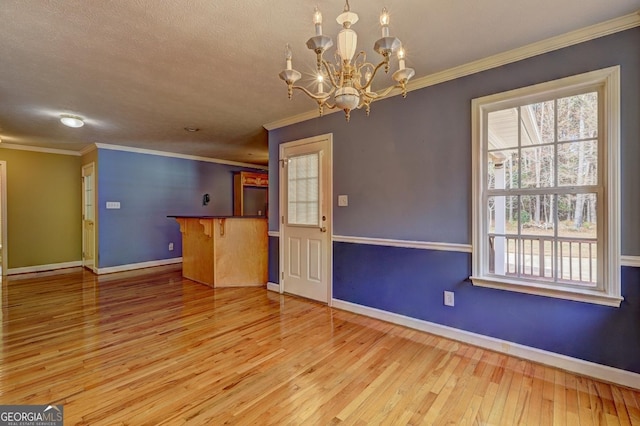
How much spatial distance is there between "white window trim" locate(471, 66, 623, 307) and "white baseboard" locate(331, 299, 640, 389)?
44 centimetres

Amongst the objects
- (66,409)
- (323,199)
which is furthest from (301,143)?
(66,409)

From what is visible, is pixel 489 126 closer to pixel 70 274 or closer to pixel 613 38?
pixel 613 38

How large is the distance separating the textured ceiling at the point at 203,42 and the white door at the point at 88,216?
7.06 feet

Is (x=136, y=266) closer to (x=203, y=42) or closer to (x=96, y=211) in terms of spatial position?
(x=96, y=211)

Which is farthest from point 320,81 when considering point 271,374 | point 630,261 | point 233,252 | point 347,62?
point 233,252

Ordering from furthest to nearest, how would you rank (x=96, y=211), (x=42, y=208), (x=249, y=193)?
1. (x=249, y=193)
2. (x=42, y=208)
3. (x=96, y=211)

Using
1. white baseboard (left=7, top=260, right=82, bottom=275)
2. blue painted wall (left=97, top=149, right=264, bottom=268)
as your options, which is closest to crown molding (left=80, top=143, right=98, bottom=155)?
blue painted wall (left=97, top=149, right=264, bottom=268)

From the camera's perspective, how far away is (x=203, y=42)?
2.16 m

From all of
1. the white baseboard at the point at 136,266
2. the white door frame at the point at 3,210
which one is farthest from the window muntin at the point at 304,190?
the white door frame at the point at 3,210

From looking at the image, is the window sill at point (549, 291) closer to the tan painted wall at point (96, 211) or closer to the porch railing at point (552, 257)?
the porch railing at point (552, 257)

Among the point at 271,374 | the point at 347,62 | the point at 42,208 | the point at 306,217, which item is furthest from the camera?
the point at 42,208

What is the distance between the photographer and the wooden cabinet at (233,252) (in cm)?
450

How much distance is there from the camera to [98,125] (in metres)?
4.23

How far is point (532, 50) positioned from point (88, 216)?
7.11m
